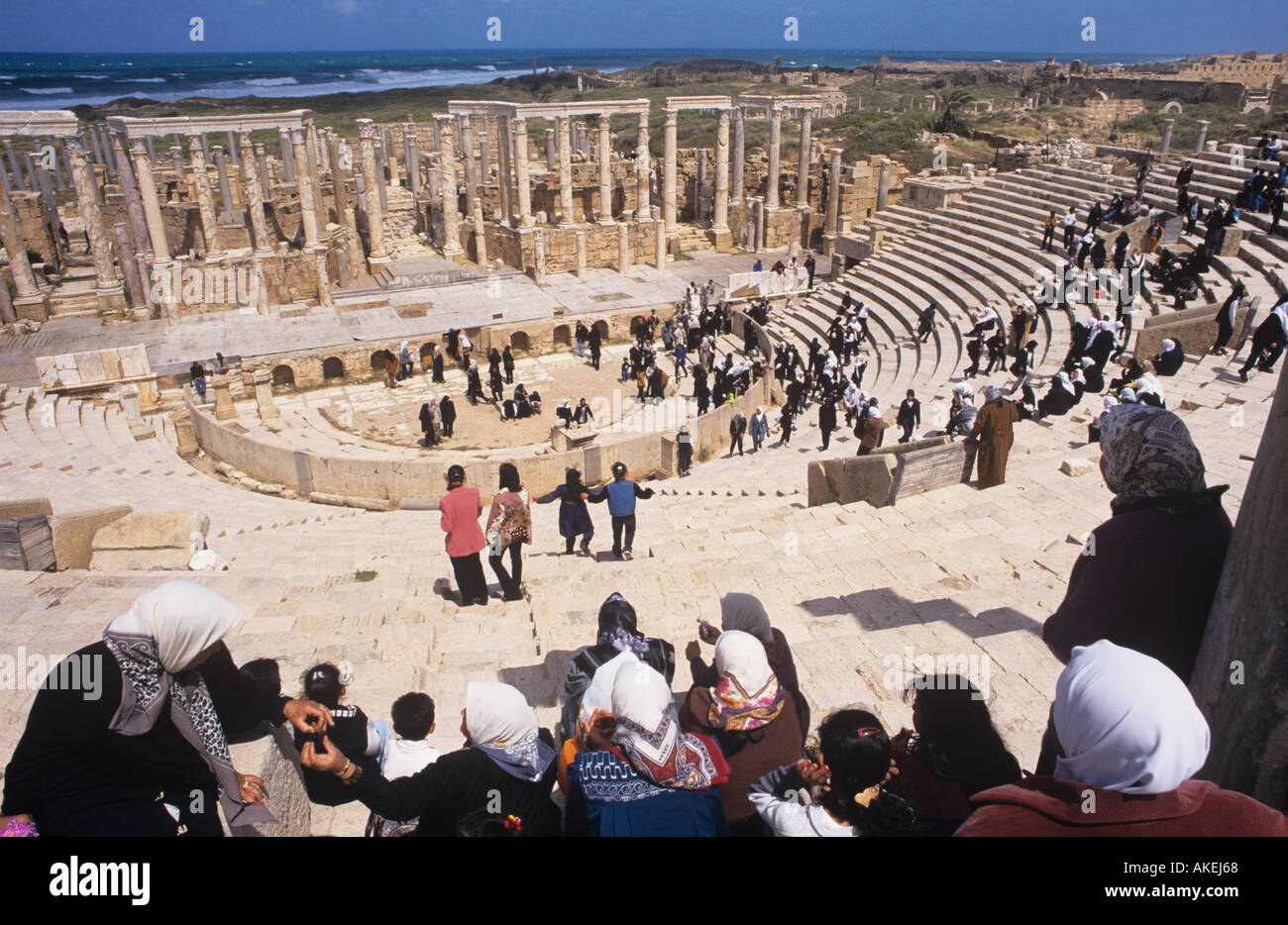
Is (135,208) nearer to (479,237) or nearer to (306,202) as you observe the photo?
(306,202)

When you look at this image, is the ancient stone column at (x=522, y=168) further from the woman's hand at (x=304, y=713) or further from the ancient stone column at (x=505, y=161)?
the woman's hand at (x=304, y=713)

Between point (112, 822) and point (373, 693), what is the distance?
2906mm

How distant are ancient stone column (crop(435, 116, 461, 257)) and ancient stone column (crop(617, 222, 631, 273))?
6.10m

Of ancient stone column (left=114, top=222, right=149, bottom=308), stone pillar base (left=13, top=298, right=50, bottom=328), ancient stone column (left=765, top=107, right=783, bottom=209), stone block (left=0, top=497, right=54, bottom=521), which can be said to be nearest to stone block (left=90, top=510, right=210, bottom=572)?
stone block (left=0, top=497, right=54, bottom=521)

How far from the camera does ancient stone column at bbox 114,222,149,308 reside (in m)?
24.7

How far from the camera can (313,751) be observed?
3.73m

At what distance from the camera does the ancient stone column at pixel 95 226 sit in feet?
79.6

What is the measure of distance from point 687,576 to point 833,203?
26268mm

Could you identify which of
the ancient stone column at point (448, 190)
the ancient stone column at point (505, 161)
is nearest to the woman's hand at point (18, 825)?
the ancient stone column at point (505, 161)

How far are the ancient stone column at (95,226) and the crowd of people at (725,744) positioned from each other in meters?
25.2

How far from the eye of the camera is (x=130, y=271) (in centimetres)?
2467

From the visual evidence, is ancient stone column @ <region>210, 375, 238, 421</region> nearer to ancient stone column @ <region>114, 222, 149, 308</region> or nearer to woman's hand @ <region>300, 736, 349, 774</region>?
ancient stone column @ <region>114, 222, 149, 308</region>

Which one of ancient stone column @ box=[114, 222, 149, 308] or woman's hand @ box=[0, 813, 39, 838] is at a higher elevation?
woman's hand @ box=[0, 813, 39, 838]
